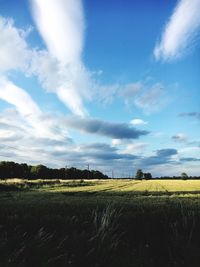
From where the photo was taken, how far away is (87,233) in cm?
991

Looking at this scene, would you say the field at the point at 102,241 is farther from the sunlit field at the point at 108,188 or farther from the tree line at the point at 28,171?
the tree line at the point at 28,171

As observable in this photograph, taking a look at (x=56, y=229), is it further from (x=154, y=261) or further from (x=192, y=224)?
(x=192, y=224)

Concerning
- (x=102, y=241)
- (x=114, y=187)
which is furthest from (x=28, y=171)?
(x=102, y=241)

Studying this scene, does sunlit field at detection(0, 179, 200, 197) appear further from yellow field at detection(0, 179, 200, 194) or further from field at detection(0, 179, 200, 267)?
field at detection(0, 179, 200, 267)

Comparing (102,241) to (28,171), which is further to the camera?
(28,171)

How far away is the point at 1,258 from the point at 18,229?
2937mm

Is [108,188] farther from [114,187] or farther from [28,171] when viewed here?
[28,171]

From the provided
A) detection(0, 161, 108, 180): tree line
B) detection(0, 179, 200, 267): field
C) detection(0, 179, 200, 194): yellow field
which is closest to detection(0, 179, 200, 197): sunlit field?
detection(0, 179, 200, 194): yellow field

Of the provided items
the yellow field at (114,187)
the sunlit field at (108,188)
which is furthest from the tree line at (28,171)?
the sunlit field at (108,188)

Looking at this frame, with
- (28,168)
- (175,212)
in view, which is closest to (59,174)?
(28,168)

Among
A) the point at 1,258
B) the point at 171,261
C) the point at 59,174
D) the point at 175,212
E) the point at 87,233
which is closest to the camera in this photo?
the point at 1,258

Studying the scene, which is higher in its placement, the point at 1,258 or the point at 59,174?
the point at 59,174

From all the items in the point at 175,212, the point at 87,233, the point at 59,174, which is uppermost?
the point at 59,174

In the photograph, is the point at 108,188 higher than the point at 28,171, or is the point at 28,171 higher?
the point at 28,171
